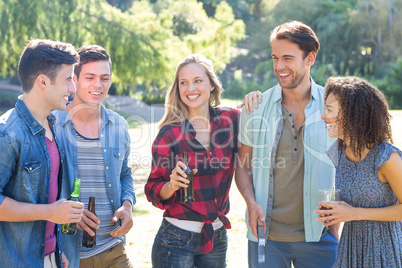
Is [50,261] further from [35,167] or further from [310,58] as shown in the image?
[310,58]

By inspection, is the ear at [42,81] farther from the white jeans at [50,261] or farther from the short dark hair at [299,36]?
the short dark hair at [299,36]

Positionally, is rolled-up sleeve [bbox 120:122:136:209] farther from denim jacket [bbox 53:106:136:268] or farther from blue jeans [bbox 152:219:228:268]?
blue jeans [bbox 152:219:228:268]

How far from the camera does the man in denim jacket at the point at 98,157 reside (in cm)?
347

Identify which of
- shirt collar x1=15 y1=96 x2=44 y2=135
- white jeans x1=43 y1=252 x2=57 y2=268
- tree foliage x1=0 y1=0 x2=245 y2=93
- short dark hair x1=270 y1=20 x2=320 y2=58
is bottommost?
white jeans x1=43 y1=252 x2=57 y2=268

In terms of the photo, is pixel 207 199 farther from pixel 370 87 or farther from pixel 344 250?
pixel 370 87

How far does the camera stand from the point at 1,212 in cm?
250

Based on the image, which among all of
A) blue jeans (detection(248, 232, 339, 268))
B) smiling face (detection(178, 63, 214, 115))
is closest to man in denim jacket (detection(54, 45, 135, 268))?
smiling face (detection(178, 63, 214, 115))

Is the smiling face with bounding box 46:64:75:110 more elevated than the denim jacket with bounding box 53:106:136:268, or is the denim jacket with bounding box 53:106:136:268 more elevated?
the smiling face with bounding box 46:64:75:110

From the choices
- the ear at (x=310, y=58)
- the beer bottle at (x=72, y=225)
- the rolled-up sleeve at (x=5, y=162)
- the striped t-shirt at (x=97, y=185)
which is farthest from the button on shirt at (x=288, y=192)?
the rolled-up sleeve at (x=5, y=162)

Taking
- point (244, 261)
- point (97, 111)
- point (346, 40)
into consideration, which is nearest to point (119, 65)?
point (244, 261)

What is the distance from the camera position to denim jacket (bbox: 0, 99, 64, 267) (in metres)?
2.57

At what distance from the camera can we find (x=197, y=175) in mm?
Result: 3404

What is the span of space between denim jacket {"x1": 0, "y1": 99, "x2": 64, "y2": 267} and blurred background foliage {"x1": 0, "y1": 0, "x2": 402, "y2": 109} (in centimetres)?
1195

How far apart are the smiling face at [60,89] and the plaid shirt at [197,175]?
84 centimetres
